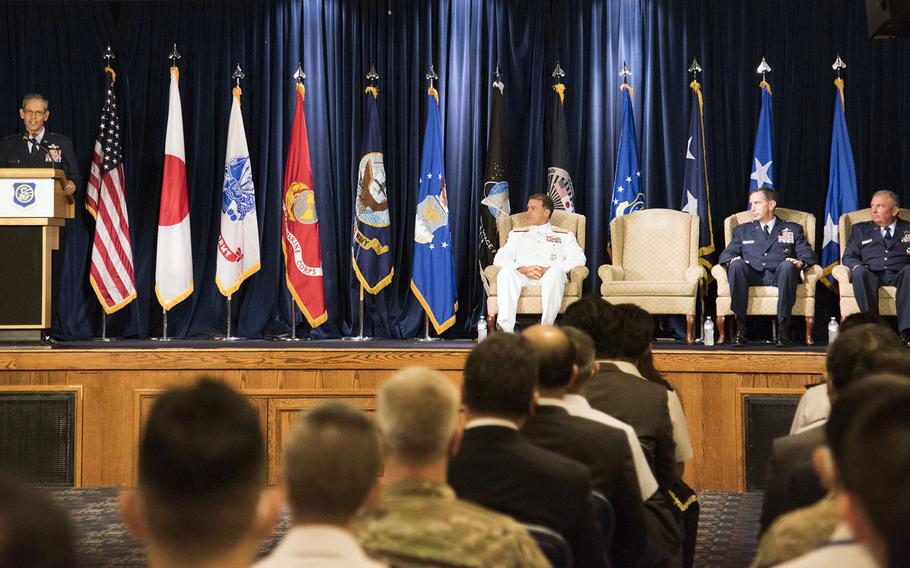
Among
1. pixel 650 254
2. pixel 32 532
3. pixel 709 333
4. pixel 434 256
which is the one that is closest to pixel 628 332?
pixel 32 532

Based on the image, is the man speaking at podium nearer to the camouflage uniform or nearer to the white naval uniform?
the white naval uniform

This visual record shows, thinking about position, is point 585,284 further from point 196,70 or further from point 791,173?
point 196,70

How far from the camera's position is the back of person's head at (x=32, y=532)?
3.15ft

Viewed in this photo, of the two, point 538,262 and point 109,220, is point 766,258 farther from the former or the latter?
point 109,220

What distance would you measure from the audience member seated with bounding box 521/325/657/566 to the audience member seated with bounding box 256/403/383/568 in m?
1.30

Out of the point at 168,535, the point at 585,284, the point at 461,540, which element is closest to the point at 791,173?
the point at 585,284

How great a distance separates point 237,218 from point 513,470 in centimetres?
691

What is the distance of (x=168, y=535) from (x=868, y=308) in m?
7.15

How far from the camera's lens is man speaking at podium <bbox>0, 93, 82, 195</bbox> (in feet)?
24.8

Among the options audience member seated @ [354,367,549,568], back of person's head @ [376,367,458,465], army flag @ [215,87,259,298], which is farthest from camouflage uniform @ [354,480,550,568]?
army flag @ [215,87,259,298]

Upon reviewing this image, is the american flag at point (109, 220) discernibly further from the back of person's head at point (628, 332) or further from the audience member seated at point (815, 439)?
the audience member seated at point (815, 439)

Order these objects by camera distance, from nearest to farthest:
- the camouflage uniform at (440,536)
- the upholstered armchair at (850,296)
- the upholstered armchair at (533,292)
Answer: the camouflage uniform at (440,536), the upholstered armchair at (850,296), the upholstered armchair at (533,292)

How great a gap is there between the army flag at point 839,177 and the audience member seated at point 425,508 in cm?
731

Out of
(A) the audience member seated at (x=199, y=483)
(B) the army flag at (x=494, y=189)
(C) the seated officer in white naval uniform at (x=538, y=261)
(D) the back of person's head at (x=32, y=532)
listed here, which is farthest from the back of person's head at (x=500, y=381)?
(B) the army flag at (x=494, y=189)
